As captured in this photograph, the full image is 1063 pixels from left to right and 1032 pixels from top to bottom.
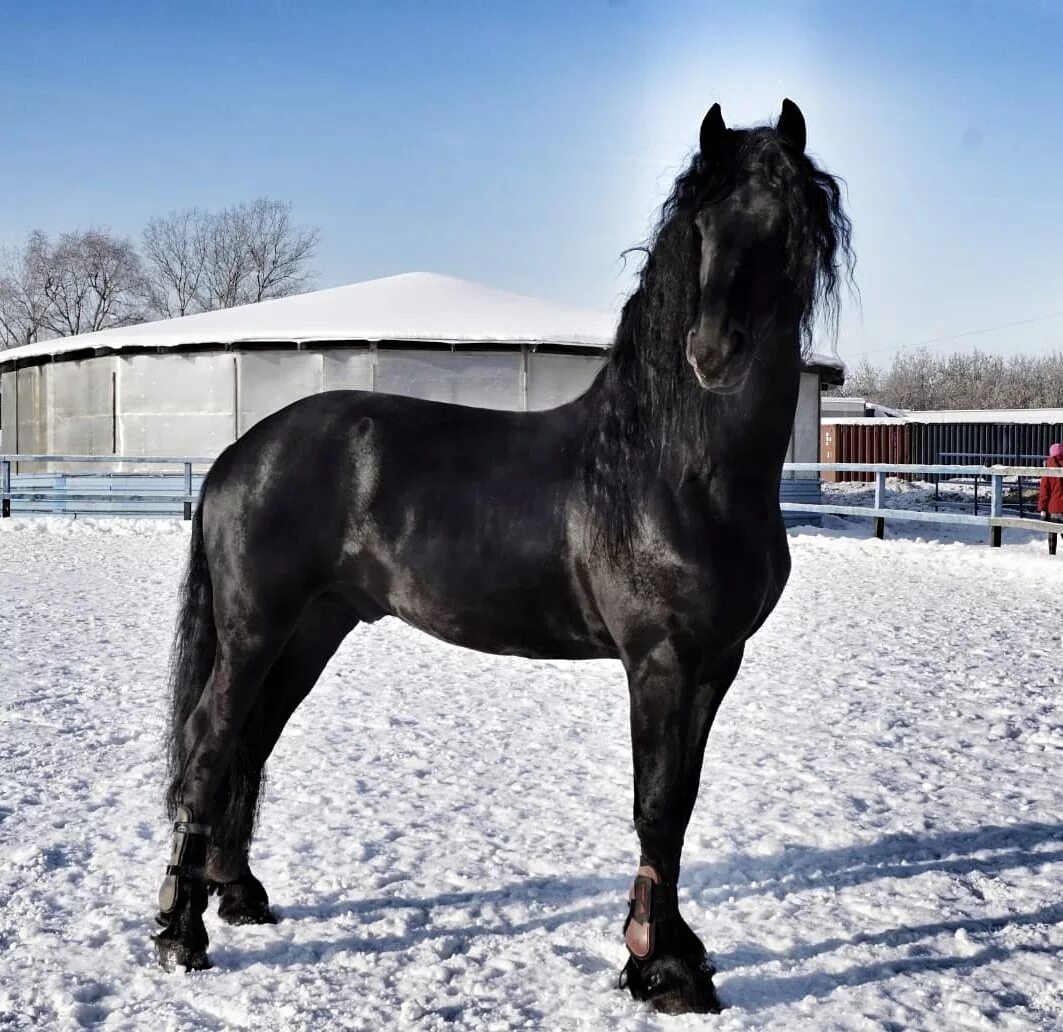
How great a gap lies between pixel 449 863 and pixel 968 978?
62.7 inches

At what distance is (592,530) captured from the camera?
2.69 meters

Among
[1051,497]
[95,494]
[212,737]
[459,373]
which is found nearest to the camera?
[212,737]

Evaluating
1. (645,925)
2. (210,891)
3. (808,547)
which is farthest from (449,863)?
(808,547)

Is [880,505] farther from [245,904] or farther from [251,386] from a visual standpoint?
[245,904]

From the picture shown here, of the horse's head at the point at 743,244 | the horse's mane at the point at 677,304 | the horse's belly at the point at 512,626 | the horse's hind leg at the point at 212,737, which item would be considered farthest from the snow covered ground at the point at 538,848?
the horse's head at the point at 743,244

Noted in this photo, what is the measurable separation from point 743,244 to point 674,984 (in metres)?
1.80

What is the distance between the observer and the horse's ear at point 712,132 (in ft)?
8.25

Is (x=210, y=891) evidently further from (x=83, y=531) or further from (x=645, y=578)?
(x=83, y=531)

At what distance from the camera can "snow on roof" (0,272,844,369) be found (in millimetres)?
20125

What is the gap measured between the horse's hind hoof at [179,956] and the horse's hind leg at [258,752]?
0.27 m

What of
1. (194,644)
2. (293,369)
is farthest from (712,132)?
(293,369)

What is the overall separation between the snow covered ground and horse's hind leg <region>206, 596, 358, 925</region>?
0.12 metres

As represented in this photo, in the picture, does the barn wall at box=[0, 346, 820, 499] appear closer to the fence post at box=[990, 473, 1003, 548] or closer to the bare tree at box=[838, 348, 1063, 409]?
the fence post at box=[990, 473, 1003, 548]

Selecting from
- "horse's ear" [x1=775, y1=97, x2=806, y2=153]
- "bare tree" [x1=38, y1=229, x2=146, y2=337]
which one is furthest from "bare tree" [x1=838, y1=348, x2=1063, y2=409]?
"horse's ear" [x1=775, y1=97, x2=806, y2=153]
